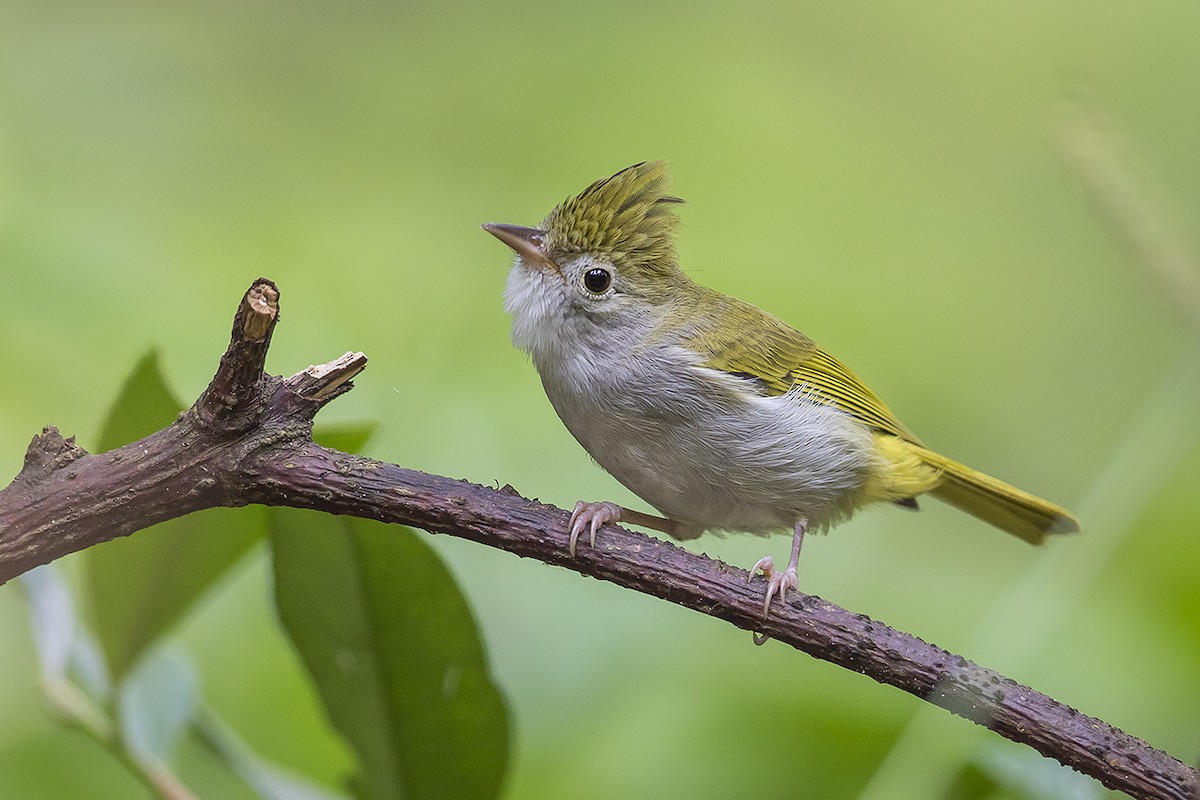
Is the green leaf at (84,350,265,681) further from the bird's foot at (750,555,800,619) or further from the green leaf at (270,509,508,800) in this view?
the bird's foot at (750,555,800,619)

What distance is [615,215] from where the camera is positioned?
2.52 meters

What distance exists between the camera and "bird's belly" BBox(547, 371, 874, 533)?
232cm

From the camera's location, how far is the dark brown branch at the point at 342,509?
149 centimetres

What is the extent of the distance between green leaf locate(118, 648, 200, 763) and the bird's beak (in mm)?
1090

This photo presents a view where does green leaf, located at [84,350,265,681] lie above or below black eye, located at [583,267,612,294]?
below

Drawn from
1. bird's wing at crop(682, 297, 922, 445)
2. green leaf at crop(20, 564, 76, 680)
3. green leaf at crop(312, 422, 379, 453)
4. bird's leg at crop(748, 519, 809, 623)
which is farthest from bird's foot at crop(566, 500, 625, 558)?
green leaf at crop(20, 564, 76, 680)

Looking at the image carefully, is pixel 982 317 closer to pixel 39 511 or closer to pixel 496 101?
pixel 496 101

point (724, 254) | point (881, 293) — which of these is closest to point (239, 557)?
point (724, 254)

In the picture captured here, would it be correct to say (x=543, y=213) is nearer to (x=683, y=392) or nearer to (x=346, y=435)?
(x=683, y=392)

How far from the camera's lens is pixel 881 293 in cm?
506

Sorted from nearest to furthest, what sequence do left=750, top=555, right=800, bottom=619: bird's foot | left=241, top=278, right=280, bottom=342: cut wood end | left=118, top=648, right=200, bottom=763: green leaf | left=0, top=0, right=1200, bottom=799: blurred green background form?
left=241, top=278, right=280, bottom=342: cut wood end, left=750, top=555, right=800, bottom=619: bird's foot, left=118, top=648, right=200, bottom=763: green leaf, left=0, top=0, right=1200, bottom=799: blurred green background

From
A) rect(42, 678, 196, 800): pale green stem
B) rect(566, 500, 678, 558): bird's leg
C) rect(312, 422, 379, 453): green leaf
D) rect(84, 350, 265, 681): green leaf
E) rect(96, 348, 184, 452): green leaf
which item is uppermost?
rect(566, 500, 678, 558): bird's leg

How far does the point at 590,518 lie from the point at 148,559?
0.73 meters

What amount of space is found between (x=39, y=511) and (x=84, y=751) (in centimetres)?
145
